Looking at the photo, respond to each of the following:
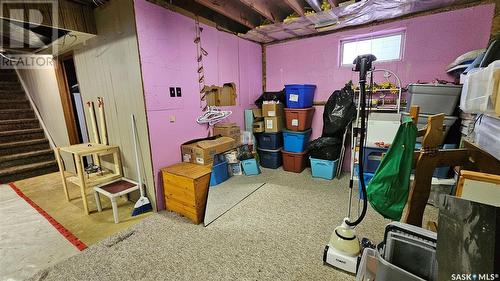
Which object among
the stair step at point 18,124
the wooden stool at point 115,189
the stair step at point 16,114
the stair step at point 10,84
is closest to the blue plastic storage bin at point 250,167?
the wooden stool at point 115,189

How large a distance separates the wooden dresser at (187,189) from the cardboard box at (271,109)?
1.52 meters

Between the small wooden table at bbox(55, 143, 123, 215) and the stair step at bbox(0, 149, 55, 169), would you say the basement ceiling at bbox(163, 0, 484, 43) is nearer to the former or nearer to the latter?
the small wooden table at bbox(55, 143, 123, 215)

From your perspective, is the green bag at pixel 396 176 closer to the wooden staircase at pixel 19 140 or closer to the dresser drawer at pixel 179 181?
the dresser drawer at pixel 179 181

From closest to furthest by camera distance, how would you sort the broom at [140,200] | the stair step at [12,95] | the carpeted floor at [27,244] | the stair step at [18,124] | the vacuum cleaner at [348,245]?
the vacuum cleaner at [348,245]
the carpeted floor at [27,244]
the broom at [140,200]
the stair step at [18,124]
the stair step at [12,95]

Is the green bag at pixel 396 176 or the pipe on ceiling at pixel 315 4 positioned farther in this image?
the pipe on ceiling at pixel 315 4

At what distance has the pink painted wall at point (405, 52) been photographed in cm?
242

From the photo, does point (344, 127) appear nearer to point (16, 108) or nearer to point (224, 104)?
point (224, 104)

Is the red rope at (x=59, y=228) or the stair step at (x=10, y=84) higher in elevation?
the stair step at (x=10, y=84)

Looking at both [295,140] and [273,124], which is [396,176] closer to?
[295,140]

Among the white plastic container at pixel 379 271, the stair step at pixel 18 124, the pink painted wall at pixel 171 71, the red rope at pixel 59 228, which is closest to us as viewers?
the white plastic container at pixel 379 271

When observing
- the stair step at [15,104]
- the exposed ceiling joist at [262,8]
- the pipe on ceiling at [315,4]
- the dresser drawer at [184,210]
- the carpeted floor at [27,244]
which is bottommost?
the carpeted floor at [27,244]

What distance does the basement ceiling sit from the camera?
92.8 inches

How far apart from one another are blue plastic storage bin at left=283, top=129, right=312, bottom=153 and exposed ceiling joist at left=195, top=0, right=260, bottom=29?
5.82 feet

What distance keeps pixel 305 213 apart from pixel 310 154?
47.2 inches
